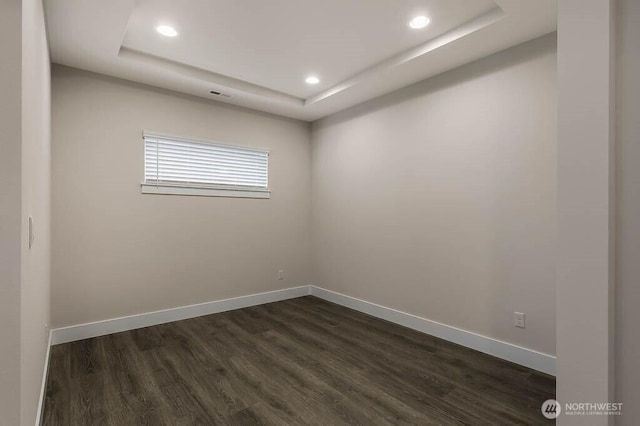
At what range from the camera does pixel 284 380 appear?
2395 mm

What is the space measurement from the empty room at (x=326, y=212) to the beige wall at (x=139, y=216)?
22 mm

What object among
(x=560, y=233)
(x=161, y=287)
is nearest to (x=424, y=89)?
(x=560, y=233)

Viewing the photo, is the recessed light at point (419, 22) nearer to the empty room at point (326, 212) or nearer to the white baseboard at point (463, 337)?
the empty room at point (326, 212)

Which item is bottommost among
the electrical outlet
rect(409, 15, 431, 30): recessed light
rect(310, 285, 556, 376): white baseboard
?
rect(310, 285, 556, 376): white baseboard

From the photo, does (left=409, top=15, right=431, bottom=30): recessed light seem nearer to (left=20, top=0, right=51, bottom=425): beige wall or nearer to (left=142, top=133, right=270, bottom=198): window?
(left=20, top=0, right=51, bottom=425): beige wall

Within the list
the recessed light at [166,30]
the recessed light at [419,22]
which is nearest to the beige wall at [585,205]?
the recessed light at [419,22]

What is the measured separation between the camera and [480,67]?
291 centimetres

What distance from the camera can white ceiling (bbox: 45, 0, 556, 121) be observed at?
7.53 feet

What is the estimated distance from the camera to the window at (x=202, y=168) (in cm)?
356

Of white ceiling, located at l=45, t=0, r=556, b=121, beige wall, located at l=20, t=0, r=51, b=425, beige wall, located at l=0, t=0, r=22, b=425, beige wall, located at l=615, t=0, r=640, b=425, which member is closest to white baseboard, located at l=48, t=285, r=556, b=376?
beige wall, located at l=615, t=0, r=640, b=425

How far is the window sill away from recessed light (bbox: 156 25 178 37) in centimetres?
157

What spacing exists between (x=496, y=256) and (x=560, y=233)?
1.41 m

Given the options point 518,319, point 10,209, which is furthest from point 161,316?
point 518,319

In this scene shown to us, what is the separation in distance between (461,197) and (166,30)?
3.01m
